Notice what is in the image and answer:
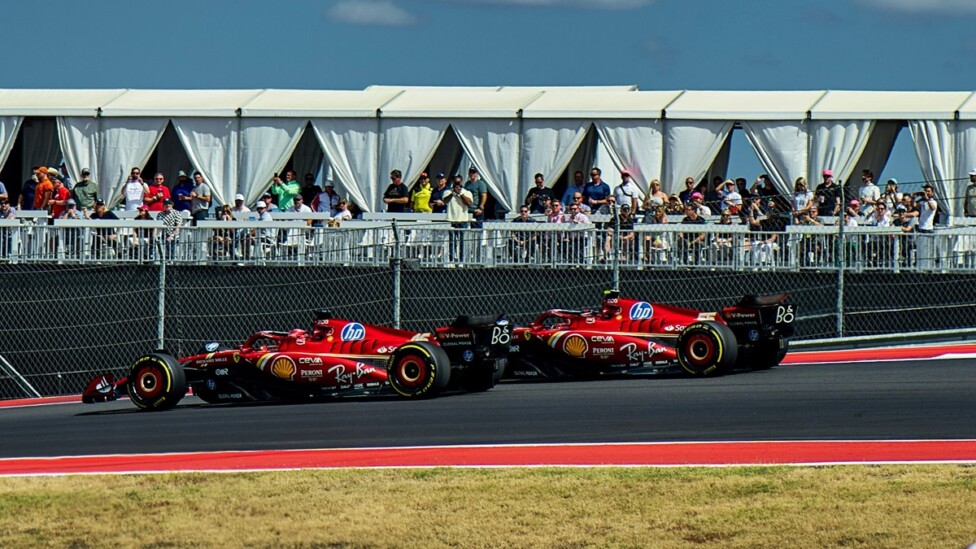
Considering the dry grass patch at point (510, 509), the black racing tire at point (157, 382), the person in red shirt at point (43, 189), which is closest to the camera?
the dry grass patch at point (510, 509)

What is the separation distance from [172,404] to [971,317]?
30.4 feet

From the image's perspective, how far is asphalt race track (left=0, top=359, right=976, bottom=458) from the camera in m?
13.6

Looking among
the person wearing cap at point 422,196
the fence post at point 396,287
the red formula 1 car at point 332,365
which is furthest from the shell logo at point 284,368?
the person wearing cap at point 422,196

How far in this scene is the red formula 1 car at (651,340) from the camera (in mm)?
16984

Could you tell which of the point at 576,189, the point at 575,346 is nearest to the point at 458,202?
the point at 576,189

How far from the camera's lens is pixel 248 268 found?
72.8 feet

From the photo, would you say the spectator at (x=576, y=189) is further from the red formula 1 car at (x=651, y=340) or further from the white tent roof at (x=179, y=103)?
the red formula 1 car at (x=651, y=340)

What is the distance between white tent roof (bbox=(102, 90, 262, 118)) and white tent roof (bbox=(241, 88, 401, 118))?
0.32m

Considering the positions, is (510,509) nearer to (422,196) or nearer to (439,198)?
(422,196)

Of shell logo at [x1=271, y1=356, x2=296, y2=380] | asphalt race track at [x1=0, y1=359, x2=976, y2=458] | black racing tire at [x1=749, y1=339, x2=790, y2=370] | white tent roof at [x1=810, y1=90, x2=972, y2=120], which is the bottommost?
asphalt race track at [x1=0, y1=359, x2=976, y2=458]

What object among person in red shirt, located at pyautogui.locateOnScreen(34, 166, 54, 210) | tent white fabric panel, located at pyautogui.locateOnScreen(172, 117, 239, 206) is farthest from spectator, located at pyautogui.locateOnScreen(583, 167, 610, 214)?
person in red shirt, located at pyautogui.locateOnScreen(34, 166, 54, 210)

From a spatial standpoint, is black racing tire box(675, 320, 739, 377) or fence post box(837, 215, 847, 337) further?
fence post box(837, 215, 847, 337)

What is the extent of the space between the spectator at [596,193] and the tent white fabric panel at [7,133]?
10093mm

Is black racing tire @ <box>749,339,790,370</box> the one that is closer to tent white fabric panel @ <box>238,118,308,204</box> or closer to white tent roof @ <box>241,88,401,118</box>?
white tent roof @ <box>241,88,401,118</box>
